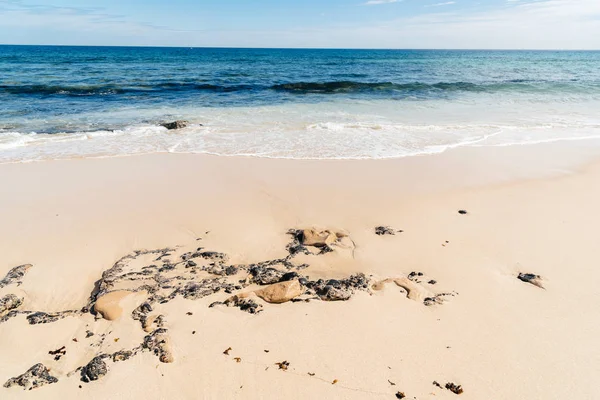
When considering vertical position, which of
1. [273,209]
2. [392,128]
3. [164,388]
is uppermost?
[392,128]

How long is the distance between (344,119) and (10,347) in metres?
12.7

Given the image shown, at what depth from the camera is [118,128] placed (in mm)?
12500

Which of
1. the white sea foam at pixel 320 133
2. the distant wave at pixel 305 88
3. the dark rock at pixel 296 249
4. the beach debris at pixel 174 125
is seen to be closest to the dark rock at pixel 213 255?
the dark rock at pixel 296 249

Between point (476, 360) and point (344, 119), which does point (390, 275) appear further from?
point (344, 119)

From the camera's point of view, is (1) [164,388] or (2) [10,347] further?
(2) [10,347]

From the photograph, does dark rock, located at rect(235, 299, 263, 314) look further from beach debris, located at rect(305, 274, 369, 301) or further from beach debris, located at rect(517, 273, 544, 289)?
beach debris, located at rect(517, 273, 544, 289)

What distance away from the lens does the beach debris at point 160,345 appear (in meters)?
3.31

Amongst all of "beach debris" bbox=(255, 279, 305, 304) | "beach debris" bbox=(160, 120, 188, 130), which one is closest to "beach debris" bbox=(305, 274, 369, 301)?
"beach debris" bbox=(255, 279, 305, 304)

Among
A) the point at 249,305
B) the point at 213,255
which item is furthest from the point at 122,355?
the point at 213,255

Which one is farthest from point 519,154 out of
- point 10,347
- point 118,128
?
point 118,128

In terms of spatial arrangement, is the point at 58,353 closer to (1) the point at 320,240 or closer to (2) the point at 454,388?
(1) the point at 320,240

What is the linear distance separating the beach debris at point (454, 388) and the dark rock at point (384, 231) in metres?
2.68

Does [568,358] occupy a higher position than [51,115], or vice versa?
[51,115]

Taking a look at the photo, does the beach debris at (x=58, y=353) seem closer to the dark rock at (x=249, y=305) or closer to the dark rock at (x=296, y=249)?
the dark rock at (x=249, y=305)
